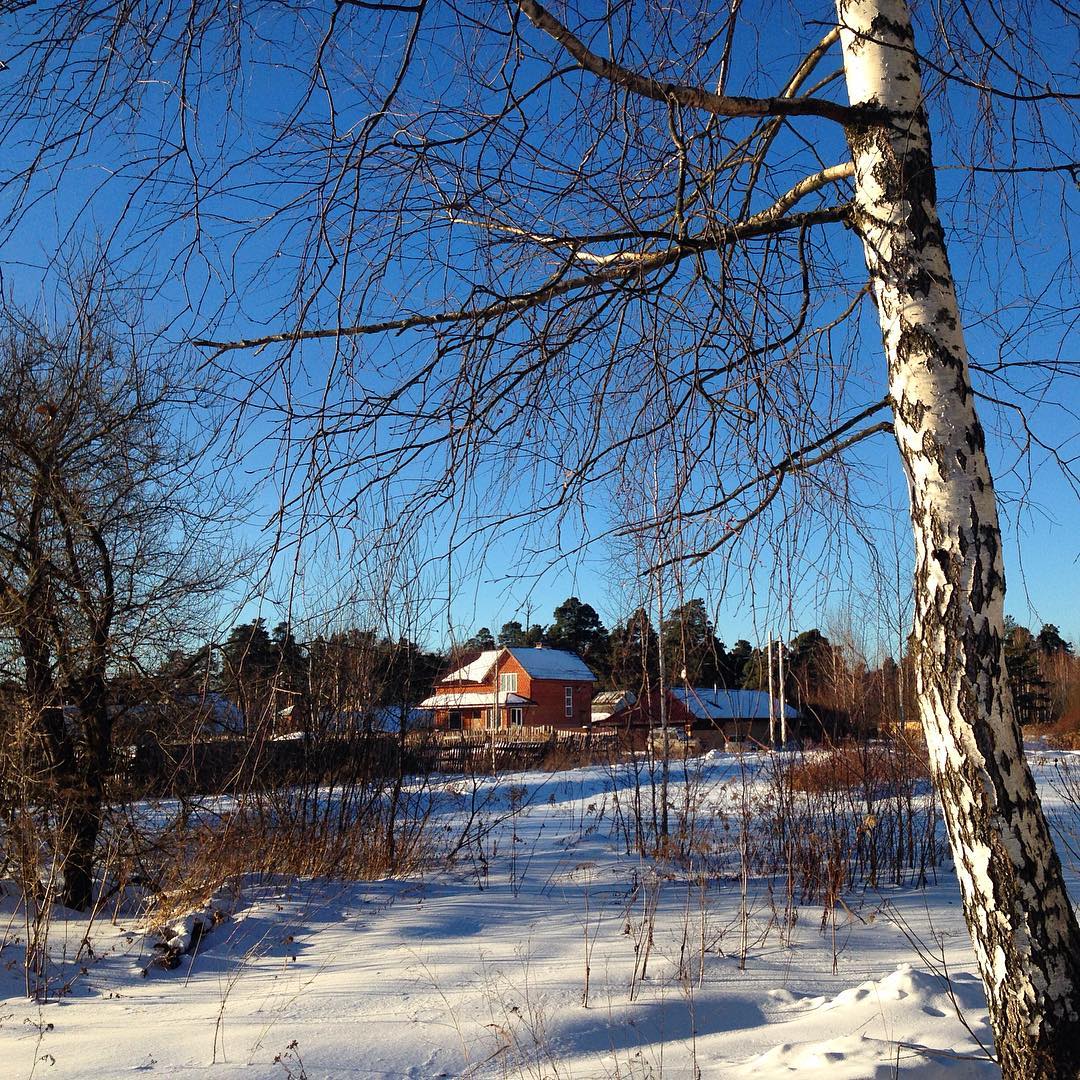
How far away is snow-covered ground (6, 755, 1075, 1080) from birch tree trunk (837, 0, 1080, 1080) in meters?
1.06

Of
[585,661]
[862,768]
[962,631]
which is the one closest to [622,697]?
[962,631]

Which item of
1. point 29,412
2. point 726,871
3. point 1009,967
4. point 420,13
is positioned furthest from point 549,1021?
point 29,412

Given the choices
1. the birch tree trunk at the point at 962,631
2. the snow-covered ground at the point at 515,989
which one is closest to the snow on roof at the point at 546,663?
the snow-covered ground at the point at 515,989

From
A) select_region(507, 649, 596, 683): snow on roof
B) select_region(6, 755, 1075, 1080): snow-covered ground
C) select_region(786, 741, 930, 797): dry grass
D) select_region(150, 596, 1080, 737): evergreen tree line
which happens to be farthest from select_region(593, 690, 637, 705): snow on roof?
select_region(507, 649, 596, 683): snow on roof

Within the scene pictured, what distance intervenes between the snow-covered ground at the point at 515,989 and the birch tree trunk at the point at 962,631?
3.48 ft

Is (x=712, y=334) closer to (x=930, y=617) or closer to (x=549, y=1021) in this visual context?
(x=930, y=617)

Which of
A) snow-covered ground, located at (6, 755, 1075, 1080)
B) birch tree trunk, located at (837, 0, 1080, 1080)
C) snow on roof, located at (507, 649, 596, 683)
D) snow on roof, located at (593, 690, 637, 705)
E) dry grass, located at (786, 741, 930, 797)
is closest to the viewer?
birch tree trunk, located at (837, 0, 1080, 1080)

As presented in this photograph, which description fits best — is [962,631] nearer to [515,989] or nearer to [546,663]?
[515,989]

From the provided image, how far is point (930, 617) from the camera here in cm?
195

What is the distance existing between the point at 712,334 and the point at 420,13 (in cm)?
96

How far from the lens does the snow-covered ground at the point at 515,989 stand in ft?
10.3

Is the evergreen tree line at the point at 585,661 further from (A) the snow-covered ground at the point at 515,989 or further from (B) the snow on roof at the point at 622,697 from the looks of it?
(A) the snow-covered ground at the point at 515,989

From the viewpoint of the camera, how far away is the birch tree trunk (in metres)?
1.85

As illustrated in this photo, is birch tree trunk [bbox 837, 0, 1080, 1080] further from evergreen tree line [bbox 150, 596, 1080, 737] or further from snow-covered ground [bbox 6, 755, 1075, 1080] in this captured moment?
snow-covered ground [bbox 6, 755, 1075, 1080]
